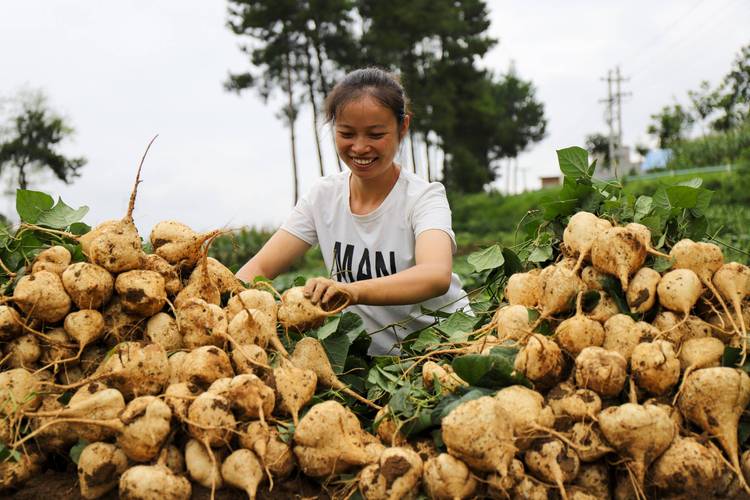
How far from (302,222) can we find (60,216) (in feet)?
4.11

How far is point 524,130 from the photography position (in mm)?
52469

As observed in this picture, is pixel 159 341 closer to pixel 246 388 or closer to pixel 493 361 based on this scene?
pixel 246 388

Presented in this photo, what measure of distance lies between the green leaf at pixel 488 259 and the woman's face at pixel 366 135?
1.92ft

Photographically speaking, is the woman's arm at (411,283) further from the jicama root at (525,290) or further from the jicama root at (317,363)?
the jicama root at (525,290)

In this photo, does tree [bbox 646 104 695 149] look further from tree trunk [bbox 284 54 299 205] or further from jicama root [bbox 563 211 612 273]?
jicama root [bbox 563 211 612 273]

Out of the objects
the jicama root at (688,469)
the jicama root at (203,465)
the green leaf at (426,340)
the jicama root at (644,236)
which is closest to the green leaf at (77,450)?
the jicama root at (203,465)

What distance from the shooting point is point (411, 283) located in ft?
8.51

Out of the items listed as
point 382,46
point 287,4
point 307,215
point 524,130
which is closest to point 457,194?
point 382,46

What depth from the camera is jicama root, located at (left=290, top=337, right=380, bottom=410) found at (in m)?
2.20

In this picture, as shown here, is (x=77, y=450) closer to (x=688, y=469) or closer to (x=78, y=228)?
(x=78, y=228)

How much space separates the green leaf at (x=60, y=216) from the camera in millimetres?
2525

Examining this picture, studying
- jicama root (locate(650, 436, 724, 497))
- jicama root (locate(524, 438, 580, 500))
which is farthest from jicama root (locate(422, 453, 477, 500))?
jicama root (locate(650, 436, 724, 497))

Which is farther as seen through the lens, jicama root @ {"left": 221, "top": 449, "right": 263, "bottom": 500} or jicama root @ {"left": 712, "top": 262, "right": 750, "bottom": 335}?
jicama root @ {"left": 712, "top": 262, "right": 750, "bottom": 335}

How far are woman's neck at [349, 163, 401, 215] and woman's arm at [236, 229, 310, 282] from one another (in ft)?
1.22
